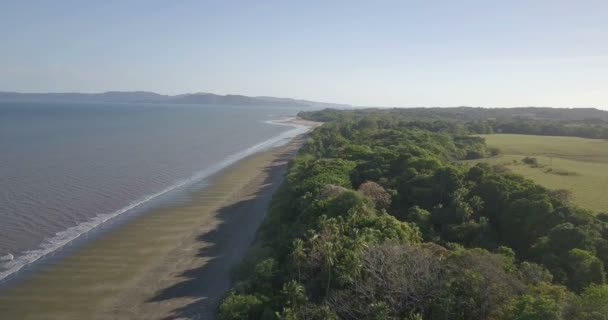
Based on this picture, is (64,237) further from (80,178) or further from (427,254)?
(427,254)

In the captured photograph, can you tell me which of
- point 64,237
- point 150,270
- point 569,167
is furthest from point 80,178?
point 569,167

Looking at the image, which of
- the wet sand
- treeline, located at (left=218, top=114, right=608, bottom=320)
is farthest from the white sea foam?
treeline, located at (left=218, top=114, right=608, bottom=320)

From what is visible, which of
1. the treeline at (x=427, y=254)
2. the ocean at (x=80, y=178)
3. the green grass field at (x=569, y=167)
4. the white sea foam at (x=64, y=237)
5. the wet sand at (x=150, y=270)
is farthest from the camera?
the green grass field at (x=569, y=167)

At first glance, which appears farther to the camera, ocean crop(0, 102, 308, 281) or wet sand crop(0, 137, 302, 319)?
ocean crop(0, 102, 308, 281)

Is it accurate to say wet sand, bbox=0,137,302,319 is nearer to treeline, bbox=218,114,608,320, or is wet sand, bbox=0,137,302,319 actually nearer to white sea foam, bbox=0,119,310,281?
white sea foam, bbox=0,119,310,281

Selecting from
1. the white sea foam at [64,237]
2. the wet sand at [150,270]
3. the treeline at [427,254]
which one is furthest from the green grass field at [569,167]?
the white sea foam at [64,237]

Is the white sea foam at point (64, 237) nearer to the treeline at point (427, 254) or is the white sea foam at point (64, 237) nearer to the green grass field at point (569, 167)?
the treeline at point (427, 254)
